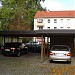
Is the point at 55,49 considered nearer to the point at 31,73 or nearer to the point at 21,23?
the point at 31,73

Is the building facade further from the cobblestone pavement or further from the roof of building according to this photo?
the cobblestone pavement

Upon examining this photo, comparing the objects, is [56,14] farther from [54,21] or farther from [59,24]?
[59,24]

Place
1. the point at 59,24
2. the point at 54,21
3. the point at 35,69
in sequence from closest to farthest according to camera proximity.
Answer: the point at 35,69 < the point at 59,24 < the point at 54,21

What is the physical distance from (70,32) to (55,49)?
2204 millimetres

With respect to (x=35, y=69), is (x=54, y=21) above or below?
above

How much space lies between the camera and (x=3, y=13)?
59.2 metres

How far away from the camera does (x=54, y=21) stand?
3275 inches

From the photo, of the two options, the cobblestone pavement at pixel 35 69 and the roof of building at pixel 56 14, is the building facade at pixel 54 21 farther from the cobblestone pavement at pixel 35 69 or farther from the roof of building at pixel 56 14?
the cobblestone pavement at pixel 35 69

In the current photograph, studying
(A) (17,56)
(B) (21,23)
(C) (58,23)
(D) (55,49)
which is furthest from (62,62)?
(C) (58,23)

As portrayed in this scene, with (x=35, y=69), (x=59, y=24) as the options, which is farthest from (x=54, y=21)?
(x=35, y=69)

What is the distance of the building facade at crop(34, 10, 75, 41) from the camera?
81938 millimetres

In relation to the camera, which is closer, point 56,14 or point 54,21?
point 54,21

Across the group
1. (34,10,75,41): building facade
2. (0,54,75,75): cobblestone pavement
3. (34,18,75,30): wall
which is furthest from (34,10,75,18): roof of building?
(0,54,75,75): cobblestone pavement

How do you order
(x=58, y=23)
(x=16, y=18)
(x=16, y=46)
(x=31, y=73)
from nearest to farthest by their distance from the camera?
(x=31, y=73)
(x=16, y=46)
(x=16, y=18)
(x=58, y=23)
